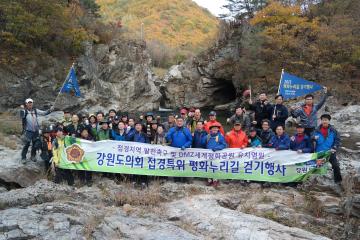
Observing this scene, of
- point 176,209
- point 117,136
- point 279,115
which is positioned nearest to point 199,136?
point 117,136

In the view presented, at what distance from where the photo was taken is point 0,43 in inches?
926

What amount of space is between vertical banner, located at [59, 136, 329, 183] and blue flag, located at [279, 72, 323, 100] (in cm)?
329

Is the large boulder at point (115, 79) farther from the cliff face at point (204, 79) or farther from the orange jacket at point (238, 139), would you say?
→ the orange jacket at point (238, 139)

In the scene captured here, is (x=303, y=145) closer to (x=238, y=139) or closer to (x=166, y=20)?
(x=238, y=139)

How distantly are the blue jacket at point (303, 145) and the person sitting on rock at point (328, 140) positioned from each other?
0.19 m

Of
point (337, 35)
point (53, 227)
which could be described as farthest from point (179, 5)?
point (53, 227)

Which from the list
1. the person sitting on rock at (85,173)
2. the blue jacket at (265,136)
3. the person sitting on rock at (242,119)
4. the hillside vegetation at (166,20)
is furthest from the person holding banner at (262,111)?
the hillside vegetation at (166,20)

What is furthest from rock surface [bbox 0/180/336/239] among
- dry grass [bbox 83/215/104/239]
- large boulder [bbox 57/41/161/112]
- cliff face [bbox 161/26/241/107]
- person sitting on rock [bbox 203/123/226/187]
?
cliff face [bbox 161/26/241/107]

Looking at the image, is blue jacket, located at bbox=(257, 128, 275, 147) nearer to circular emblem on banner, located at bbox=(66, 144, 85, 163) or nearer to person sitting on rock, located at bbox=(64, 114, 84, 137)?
circular emblem on banner, located at bbox=(66, 144, 85, 163)

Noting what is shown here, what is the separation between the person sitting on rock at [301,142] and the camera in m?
9.08

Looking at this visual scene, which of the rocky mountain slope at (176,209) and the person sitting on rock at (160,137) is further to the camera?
the person sitting on rock at (160,137)

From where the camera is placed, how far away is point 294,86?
11727 millimetres

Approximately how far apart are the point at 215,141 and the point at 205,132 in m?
0.41

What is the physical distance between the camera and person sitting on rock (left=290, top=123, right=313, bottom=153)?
9.08 meters
